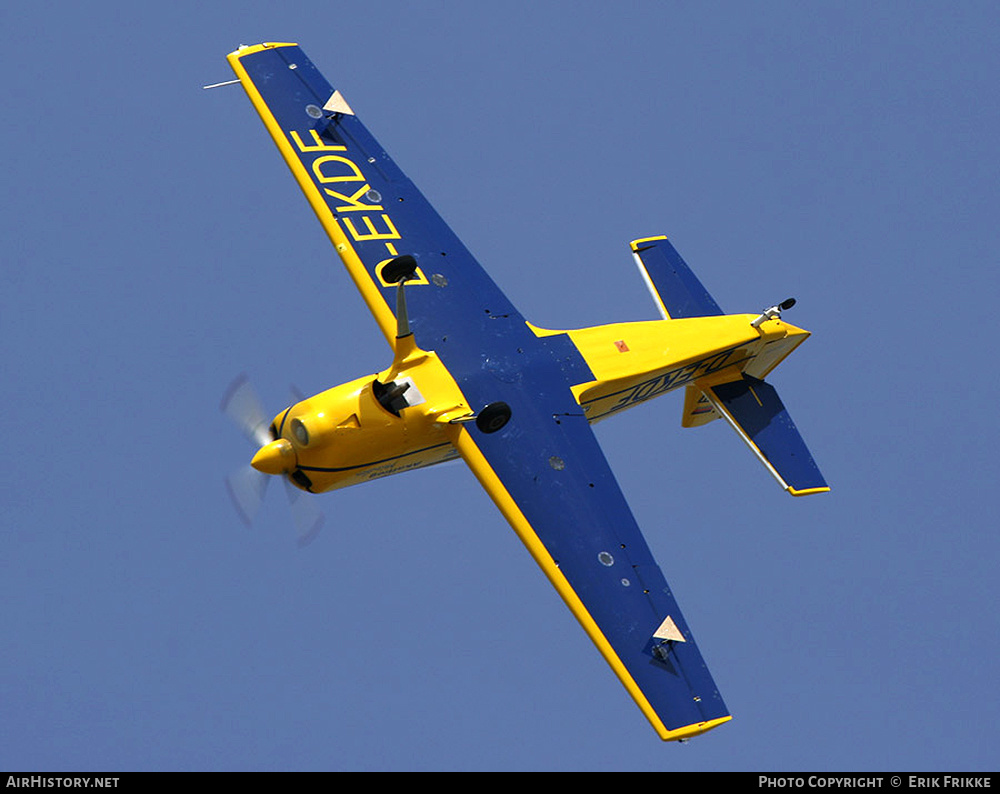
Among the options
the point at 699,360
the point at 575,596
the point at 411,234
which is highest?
the point at 411,234

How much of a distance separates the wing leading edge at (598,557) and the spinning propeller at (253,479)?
2.84m

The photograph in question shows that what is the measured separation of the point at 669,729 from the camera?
26984 millimetres

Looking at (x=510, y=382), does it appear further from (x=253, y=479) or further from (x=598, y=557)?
(x=253, y=479)

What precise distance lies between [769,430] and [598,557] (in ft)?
18.3

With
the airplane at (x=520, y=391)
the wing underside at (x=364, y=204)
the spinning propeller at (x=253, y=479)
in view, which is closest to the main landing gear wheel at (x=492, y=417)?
the airplane at (x=520, y=391)

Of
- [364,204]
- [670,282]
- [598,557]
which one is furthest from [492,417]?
[670,282]

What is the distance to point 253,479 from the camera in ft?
97.6

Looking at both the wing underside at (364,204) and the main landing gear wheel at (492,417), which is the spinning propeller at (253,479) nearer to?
the wing underside at (364,204)

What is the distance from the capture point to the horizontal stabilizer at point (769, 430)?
32219 millimetres

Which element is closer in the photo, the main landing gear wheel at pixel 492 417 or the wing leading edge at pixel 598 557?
the wing leading edge at pixel 598 557

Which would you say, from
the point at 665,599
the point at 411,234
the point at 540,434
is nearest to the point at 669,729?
the point at 665,599
